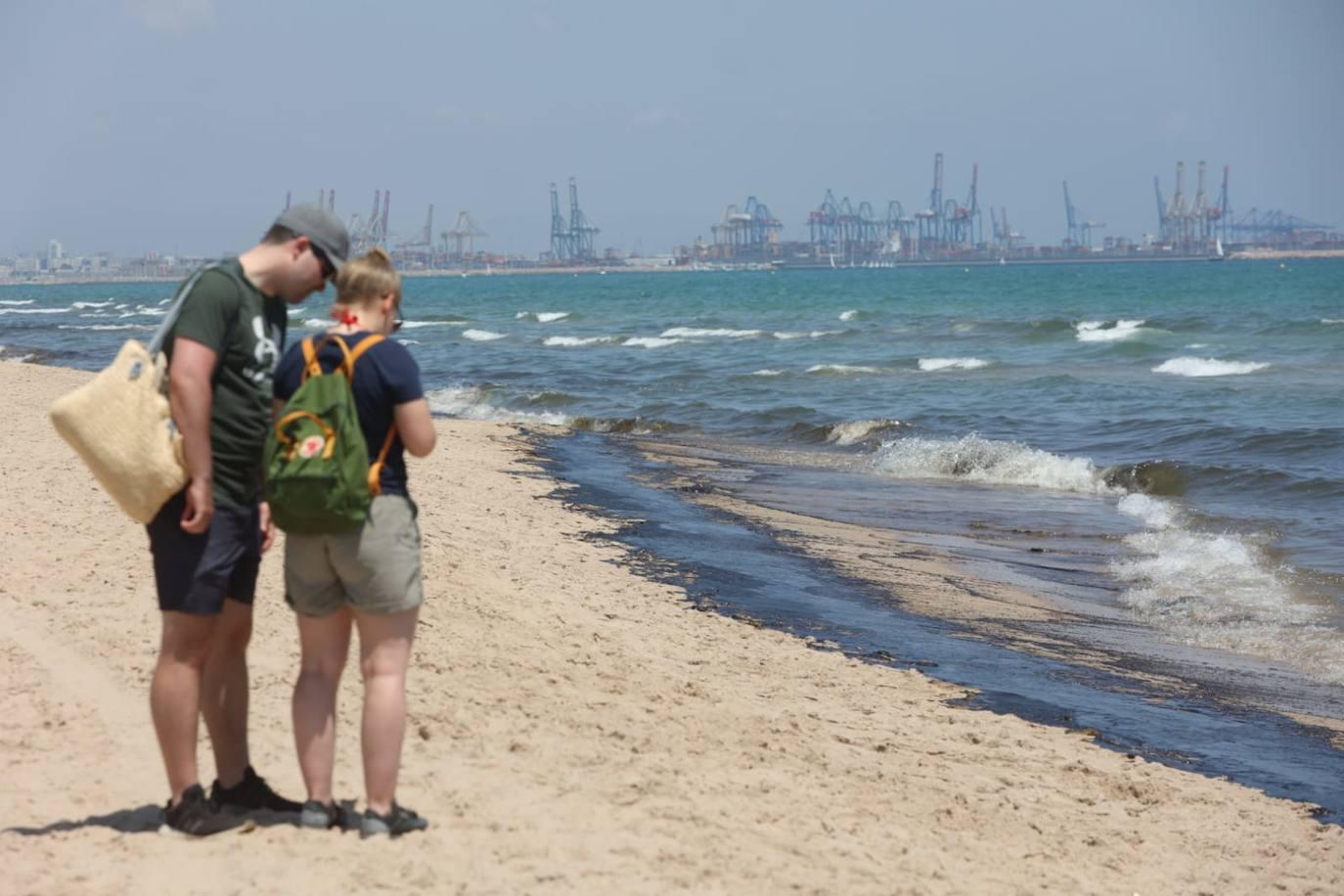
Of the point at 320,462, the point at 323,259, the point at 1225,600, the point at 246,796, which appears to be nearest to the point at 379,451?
the point at 320,462

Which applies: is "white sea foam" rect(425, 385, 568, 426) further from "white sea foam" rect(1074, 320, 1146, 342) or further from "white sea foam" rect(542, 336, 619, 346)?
"white sea foam" rect(1074, 320, 1146, 342)

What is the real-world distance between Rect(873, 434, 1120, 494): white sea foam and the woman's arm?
11.4 meters

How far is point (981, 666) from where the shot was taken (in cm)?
688

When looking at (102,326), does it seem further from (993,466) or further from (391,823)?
(391,823)

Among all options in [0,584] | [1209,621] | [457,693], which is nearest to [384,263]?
[457,693]

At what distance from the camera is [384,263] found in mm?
3656

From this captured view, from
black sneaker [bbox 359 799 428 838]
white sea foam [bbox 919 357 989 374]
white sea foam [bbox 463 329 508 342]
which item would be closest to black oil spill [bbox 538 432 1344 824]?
black sneaker [bbox 359 799 428 838]

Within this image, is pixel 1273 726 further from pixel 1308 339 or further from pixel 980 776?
pixel 1308 339

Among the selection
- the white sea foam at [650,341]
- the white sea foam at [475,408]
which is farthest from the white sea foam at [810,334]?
the white sea foam at [475,408]

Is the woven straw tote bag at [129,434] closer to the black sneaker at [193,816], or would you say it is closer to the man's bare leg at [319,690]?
the man's bare leg at [319,690]

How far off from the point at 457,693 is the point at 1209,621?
4903 mm

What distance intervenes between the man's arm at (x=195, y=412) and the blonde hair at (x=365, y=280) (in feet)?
1.12

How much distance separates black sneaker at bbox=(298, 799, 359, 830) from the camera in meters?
3.84

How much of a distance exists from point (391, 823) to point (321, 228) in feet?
4.95
